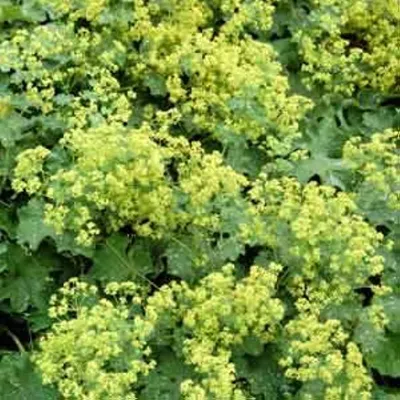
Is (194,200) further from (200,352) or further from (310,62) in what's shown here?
(310,62)

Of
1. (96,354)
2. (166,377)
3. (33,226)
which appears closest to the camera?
(96,354)

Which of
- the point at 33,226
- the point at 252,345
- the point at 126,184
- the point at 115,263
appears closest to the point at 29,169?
the point at 33,226

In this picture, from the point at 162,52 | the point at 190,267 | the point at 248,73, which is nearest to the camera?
the point at 190,267

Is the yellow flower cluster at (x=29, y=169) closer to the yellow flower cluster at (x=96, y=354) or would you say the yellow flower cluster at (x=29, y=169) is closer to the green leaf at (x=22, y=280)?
the green leaf at (x=22, y=280)

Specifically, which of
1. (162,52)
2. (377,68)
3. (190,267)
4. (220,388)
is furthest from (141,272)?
(377,68)

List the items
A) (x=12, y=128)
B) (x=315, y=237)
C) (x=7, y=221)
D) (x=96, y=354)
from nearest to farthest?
(x=96, y=354)
(x=315, y=237)
(x=7, y=221)
(x=12, y=128)

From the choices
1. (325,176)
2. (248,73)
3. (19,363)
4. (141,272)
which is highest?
(248,73)

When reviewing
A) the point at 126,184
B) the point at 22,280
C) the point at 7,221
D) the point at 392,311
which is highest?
the point at 126,184

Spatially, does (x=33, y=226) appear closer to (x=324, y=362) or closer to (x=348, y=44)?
(x=324, y=362)
